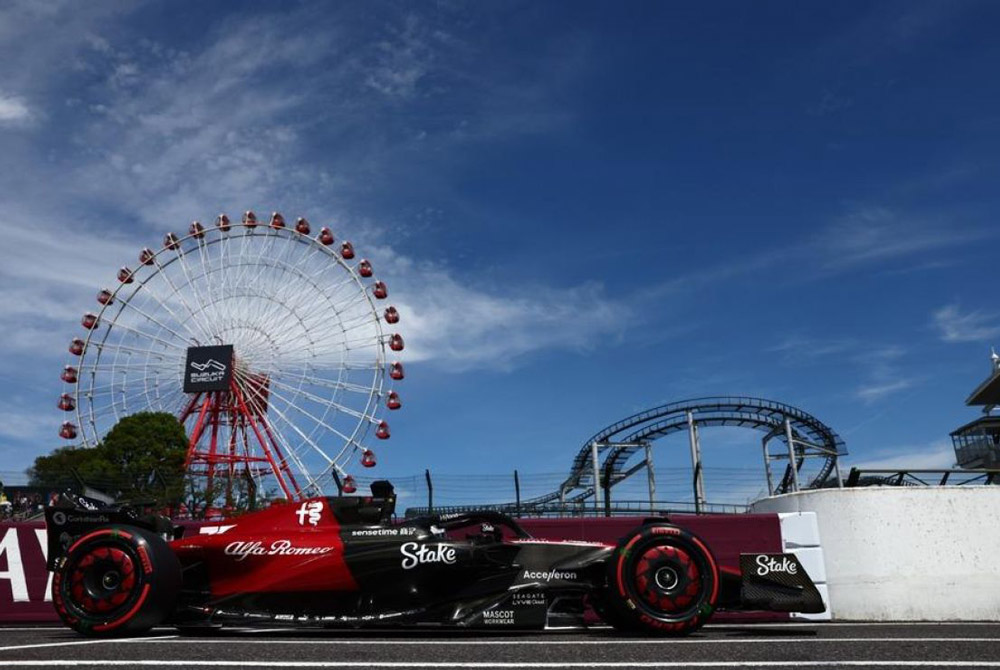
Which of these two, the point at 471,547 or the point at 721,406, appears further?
the point at 721,406

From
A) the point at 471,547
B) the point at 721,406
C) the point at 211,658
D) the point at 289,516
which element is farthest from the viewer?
the point at 721,406

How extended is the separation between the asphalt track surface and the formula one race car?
215 millimetres

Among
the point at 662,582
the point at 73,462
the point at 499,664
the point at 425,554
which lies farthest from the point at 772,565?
the point at 73,462

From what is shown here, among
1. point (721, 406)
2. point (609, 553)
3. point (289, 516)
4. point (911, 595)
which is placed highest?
point (721, 406)

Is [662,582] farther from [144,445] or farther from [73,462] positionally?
[73,462]

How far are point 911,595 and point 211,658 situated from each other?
8.96m

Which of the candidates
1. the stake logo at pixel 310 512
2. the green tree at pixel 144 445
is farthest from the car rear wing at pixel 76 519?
the green tree at pixel 144 445

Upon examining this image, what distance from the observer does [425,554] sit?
21.6 ft

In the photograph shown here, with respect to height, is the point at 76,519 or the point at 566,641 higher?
the point at 76,519

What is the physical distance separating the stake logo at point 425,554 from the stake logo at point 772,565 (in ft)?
8.52

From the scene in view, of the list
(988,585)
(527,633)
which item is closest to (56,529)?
(527,633)

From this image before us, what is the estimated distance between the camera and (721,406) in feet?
129

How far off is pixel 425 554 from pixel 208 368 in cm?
3483

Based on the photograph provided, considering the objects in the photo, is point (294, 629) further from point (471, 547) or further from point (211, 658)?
point (211, 658)
